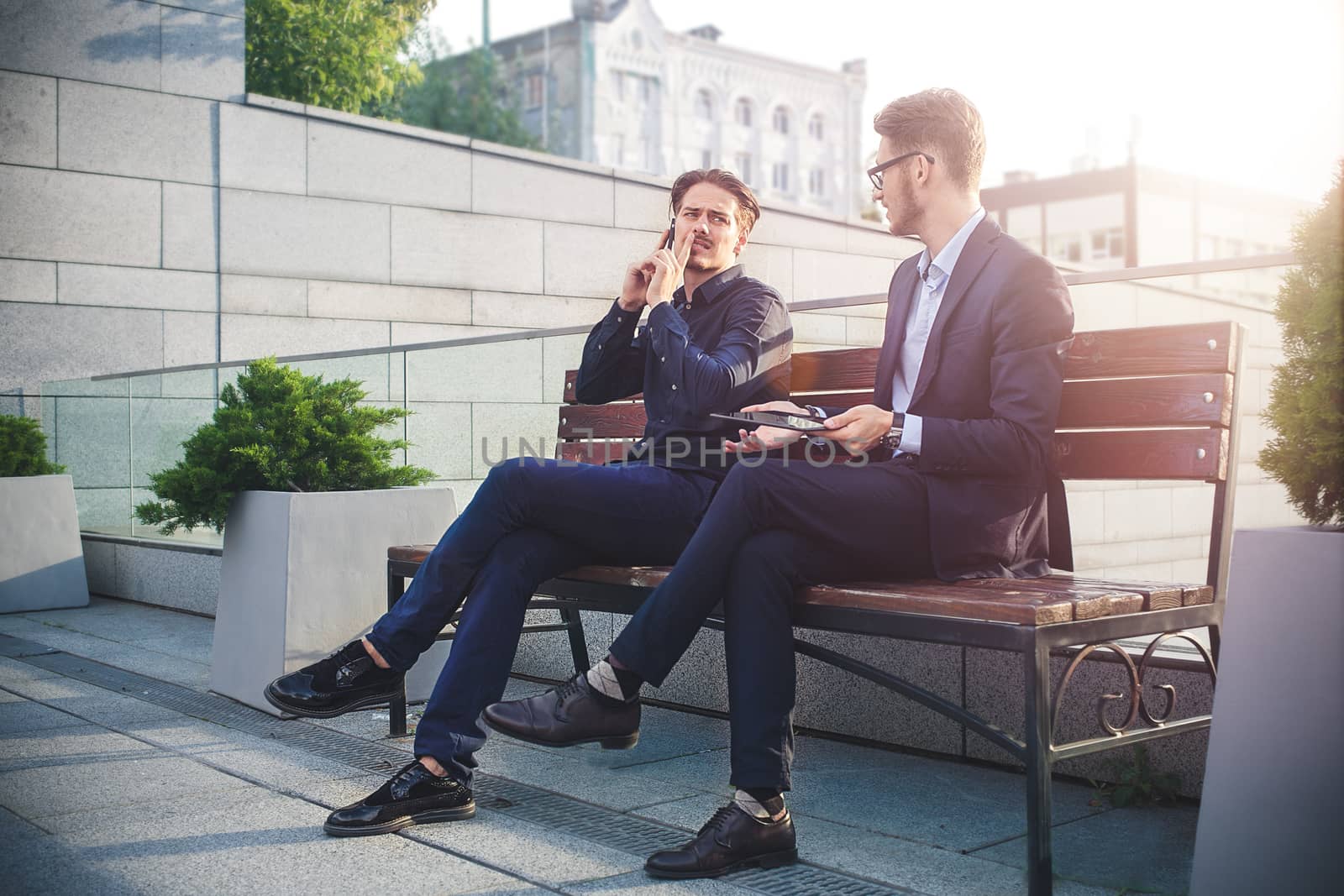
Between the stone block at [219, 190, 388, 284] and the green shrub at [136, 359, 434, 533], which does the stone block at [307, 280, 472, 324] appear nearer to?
the stone block at [219, 190, 388, 284]

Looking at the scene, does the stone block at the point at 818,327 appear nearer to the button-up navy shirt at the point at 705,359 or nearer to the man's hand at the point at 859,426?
the button-up navy shirt at the point at 705,359

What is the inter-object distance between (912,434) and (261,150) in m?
9.43

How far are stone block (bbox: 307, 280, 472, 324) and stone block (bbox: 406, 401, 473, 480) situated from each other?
5.55 metres

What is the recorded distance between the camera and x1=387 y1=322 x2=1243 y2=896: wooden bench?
2.69 meters

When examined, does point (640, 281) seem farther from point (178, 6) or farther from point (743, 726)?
point (178, 6)

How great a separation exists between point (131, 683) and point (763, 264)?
8385mm

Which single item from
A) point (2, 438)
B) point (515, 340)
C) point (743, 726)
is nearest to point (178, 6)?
point (2, 438)

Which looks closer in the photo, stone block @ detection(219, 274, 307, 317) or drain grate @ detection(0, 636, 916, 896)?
drain grate @ detection(0, 636, 916, 896)

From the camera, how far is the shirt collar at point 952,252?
3.40 meters

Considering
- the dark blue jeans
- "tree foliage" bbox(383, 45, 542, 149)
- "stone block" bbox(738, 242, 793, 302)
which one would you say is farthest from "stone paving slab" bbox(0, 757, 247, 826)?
"tree foliage" bbox(383, 45, 542, 149)

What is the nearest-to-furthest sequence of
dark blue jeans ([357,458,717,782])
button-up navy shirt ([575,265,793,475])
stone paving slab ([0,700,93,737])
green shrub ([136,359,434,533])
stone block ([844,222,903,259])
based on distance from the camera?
dark blue jeans ([357,458,717,782])
button-up navy shirt ([575,265,793,475])
stone paving slab ([0,700,93,737])
green shrub ([136,359,434,533])
stone block ([844,222,903,259])

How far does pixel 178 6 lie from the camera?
11.1 metres

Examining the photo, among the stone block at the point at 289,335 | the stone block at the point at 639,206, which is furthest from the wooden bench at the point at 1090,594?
the stone block at the point at 639,206

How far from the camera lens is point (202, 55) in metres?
11.1
